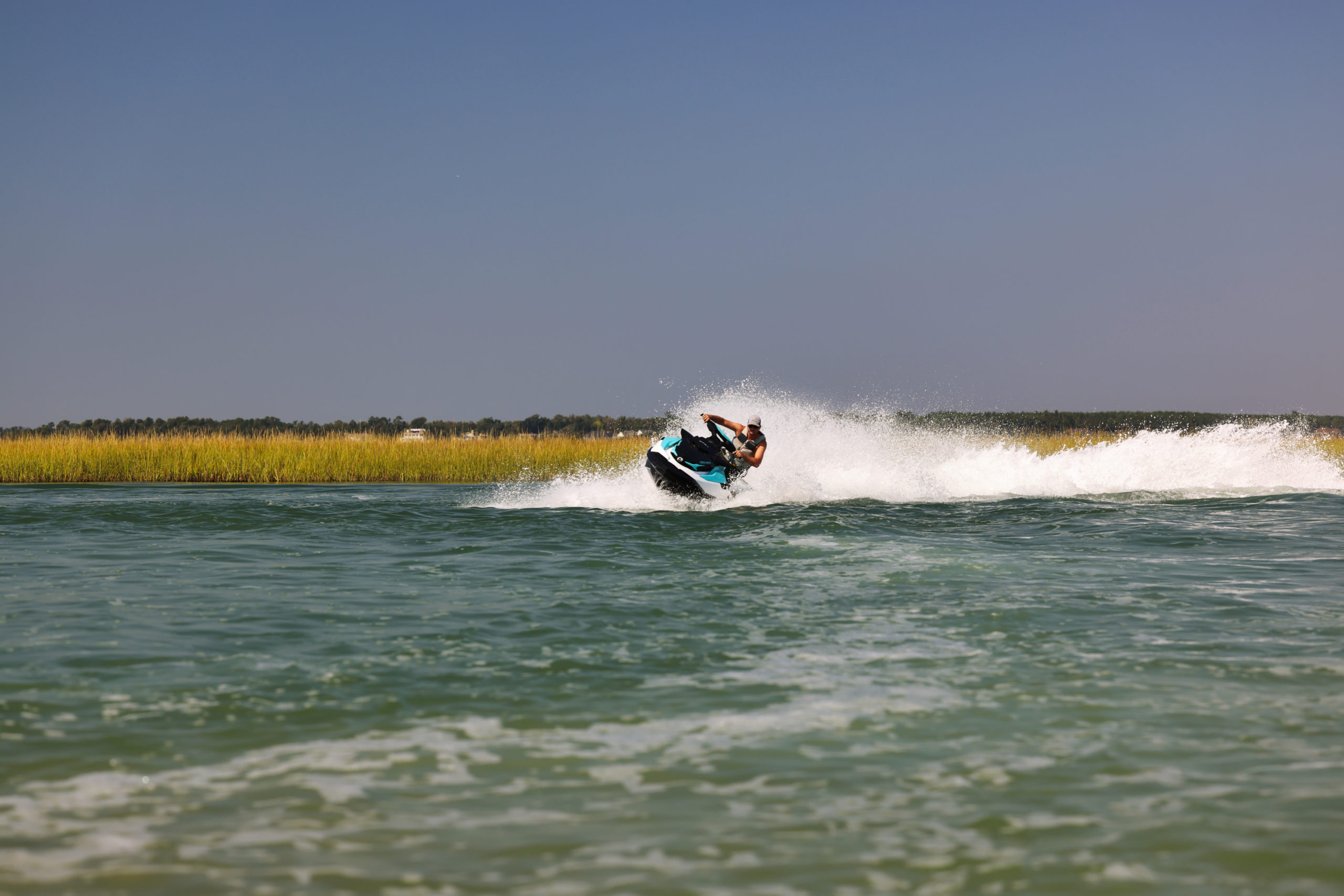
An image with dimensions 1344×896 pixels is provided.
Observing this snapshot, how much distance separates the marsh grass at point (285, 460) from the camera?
2947 cm

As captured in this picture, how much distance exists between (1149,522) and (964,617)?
923 centimetres

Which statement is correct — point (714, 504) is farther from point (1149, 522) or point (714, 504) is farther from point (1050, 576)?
point (1050, 576)

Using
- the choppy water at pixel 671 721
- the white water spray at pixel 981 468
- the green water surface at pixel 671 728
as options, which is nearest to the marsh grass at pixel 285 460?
the white water spray at pixel 981 468

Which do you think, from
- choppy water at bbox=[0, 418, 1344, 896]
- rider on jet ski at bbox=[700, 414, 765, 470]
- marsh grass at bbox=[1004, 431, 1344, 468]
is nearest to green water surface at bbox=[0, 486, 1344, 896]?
choppy water at bbox=[0, 418, 1344, 896]

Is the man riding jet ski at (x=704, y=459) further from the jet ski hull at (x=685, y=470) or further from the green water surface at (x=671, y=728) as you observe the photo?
the green water surface at (x=671, y=728)

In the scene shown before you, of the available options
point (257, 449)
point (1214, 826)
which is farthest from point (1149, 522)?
point (257, 449)

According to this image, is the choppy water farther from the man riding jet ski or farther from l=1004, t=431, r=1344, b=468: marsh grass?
l=1004, t=431, r=1344, b=468: marsh grass

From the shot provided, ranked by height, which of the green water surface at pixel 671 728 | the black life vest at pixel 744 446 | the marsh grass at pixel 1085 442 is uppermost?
the black life vest at pixel 744 446

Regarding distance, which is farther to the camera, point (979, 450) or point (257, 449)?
point (257, 449)

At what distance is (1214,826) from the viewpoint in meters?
4.07

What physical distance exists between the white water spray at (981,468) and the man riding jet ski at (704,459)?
65.5 inches

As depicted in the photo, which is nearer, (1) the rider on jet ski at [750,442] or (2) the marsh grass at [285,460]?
(1) the rider on jet ski at [750,442]

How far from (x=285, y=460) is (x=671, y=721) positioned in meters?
27.1

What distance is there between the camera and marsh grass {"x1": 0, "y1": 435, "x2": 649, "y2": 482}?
96.7 feet
